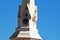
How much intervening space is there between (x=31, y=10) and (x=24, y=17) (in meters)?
→ 1.06

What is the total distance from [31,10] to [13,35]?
3247 millimetres

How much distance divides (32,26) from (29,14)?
128 centimetres

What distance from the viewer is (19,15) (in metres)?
61.1

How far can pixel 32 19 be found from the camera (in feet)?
201

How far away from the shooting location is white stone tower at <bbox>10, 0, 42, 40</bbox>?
6003cm

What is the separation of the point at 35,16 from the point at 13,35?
3135 mm

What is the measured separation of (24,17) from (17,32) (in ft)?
5.69

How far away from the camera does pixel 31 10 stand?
61.2m

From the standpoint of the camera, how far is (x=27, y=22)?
60812 mm

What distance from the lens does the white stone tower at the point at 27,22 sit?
60.0 metres

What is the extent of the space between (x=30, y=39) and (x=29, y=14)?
2.84m

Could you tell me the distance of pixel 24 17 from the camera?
60.9m

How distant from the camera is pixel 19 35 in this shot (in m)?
59.8

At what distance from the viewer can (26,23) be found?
60781 millimetres
